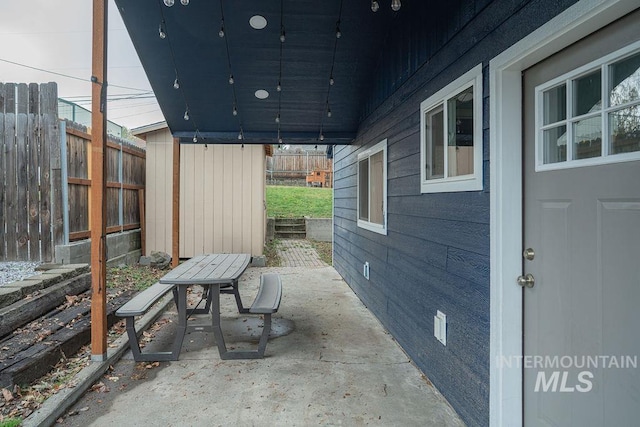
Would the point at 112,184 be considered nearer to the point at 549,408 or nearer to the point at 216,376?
the point at 216,376

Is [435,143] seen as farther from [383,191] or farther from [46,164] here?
[46,164]

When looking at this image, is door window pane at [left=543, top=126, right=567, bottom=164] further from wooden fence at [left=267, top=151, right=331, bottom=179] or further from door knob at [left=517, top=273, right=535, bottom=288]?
wooden fence at [left=267, top=151, right=331, bottom=179]

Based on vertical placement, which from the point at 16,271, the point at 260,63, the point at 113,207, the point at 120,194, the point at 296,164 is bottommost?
the point at 16,271

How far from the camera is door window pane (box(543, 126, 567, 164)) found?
5.17 feet

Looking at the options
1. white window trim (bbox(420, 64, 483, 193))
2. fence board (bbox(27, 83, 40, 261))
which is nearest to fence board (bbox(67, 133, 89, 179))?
fence board (bbox(27, 83, 40, 261))

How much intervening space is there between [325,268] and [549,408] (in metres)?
5.70

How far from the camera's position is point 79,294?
3.96 meters

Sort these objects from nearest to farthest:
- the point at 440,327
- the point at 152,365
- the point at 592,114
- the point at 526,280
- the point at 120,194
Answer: the point at 592,114, the point at 526,280, the point at 440,327, the point at 152,365, the point at 120,194

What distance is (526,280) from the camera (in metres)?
1.76

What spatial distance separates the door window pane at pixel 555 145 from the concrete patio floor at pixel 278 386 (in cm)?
154

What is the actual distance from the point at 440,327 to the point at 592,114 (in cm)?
155

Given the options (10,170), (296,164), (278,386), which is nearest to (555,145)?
(278,386)

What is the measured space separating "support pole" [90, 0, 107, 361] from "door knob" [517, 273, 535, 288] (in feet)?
9.06

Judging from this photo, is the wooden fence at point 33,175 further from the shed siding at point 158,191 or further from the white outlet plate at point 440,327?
the white outlet plate at point 440,327
